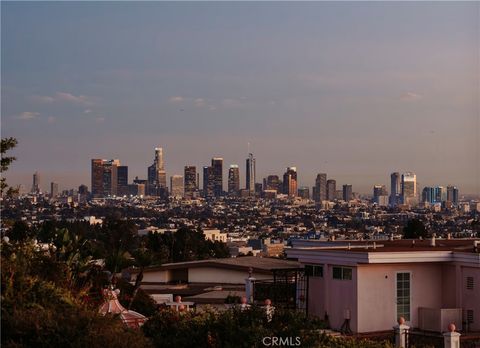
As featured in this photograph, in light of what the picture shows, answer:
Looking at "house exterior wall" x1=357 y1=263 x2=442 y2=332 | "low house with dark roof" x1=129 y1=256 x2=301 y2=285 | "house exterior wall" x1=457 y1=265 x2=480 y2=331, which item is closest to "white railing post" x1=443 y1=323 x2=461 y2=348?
"house exterior wall" x1=457 y1=265 x2=480 y2=331

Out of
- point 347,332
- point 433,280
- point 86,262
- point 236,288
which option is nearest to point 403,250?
point 433,280

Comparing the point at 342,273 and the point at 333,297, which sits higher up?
the point at 342,273

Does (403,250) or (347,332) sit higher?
(403,250)

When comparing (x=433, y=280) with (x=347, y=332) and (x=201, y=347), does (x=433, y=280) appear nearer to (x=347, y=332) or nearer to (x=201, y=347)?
(x=347, y=332)

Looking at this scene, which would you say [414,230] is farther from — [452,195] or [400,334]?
[452,195]

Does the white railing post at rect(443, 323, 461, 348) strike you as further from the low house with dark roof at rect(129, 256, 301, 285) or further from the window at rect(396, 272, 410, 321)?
the low house with dark roof at rect(129, 256, 301, 285)

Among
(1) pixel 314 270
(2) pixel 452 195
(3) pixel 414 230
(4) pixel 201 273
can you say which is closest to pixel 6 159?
(1) pixel 314 270

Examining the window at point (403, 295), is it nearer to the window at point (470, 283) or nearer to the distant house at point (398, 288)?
the distant house at point (398, 288)
